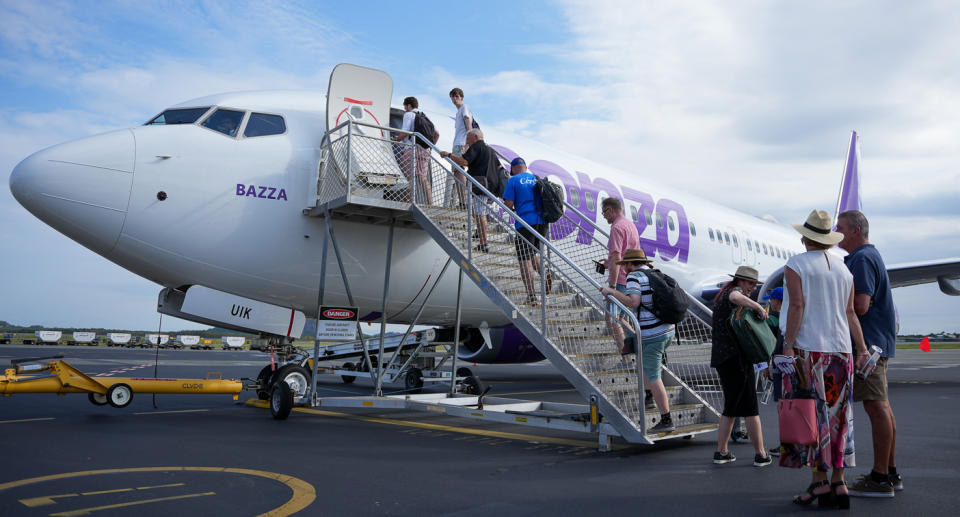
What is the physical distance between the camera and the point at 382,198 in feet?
26.8

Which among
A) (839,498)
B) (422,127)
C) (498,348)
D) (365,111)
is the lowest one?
(839,498)

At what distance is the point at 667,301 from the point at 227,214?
5.07 meters

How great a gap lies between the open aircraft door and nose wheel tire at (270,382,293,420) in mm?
2609

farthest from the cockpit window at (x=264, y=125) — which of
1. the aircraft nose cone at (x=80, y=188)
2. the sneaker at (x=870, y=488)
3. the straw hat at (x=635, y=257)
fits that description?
the sneaker at (x=870, y=488)

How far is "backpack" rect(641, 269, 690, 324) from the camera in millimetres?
5852

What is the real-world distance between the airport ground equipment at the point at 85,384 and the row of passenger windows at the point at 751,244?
37.6 feet

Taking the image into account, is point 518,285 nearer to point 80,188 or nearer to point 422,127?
point 422,127

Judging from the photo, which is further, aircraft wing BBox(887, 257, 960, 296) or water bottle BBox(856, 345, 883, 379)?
aircraft wing BBox(887, 257, 960, 296)

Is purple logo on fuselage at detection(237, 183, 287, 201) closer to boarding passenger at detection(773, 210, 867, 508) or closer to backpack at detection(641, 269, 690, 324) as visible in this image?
backpack at detection(641, 269, 690, 324)

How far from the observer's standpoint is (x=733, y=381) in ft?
17.6

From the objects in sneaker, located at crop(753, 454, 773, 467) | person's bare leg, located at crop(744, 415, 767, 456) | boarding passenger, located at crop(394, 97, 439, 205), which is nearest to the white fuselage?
boarding passenger, located at crop(394, 97, 439, 205)


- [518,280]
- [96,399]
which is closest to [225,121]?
[96,399]

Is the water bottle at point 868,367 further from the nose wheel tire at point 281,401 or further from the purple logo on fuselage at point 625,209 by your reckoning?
the nose wheel tire at point 281,401

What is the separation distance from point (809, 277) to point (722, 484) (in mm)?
1537
